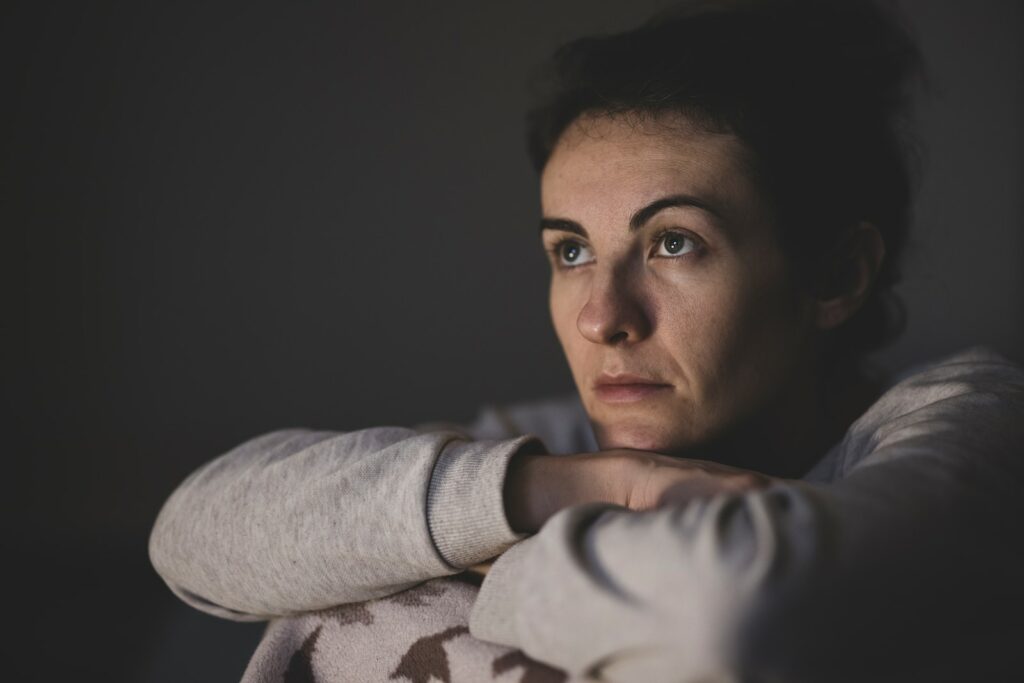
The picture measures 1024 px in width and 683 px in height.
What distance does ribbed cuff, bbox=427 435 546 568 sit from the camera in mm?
751

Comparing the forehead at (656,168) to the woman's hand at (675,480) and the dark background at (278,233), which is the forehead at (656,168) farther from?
the dark background at (278,233)

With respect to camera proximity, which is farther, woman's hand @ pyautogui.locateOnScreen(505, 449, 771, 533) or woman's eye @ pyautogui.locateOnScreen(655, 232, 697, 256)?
woman's eye @ pyautogui.locateOnScreen(655, 232, 697, 256)

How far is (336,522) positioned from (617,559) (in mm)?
328

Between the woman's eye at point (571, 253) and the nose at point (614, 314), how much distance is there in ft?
0.36

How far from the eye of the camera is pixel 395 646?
806 mm

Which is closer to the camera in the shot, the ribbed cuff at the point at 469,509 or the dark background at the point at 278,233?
the ribbed cuff at the point at 469,509

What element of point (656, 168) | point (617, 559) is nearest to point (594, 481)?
point (617, 559)

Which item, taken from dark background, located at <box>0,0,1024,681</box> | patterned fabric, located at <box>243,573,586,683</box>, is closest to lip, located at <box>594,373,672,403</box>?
patterned fabric, located at <box>243,573,586,683</box>

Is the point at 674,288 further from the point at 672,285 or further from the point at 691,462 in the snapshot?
the point at 691,462

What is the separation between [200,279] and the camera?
1.81 m

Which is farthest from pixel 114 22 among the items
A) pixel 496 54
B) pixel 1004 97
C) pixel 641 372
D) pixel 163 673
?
pixel 1004 97

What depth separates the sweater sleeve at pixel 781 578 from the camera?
0.56m

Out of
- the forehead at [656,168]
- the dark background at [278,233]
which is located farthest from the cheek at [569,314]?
the dark background at [278,233]

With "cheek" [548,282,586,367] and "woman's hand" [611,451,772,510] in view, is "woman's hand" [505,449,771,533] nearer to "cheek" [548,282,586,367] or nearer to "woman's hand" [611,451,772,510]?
"woman's hand" [611,451,772,510]
